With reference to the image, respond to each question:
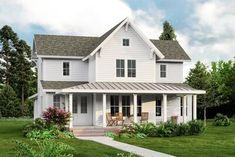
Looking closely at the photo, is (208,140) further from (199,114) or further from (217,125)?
(199,114)

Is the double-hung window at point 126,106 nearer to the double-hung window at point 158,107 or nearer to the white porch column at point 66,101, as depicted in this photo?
the double-hung window at point 158,107

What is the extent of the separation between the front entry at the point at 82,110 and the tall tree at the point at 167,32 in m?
24.2

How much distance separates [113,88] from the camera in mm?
32594

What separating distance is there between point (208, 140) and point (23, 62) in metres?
47.6

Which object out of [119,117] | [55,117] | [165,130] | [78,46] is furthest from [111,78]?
[165,130]

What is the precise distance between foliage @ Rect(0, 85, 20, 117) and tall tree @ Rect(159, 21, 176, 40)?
2184 cm

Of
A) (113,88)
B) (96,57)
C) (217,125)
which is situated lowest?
(217,125)

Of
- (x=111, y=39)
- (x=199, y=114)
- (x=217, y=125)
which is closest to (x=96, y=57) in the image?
(x=111, y=39)

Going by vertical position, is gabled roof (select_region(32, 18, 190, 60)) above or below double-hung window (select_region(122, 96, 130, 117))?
above

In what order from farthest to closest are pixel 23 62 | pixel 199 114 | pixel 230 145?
pixel 23 62
pixel 199 114
pixel 230 145

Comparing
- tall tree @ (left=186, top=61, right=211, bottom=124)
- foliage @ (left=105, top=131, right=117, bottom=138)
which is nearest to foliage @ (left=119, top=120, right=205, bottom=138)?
foliage @ (left=105, top=131, right=117, bottom=138)

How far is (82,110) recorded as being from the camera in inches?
1406

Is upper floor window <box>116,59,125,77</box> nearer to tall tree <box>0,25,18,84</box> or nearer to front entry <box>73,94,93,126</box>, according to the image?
front entry <box>73,94,93,126</box>

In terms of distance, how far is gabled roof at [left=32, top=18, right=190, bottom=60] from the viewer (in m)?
36.5
